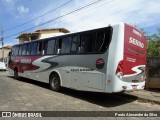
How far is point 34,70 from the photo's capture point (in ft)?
43.1

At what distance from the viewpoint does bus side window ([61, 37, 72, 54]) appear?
32.8 ft

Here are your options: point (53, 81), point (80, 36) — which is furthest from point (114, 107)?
point (53, 81)

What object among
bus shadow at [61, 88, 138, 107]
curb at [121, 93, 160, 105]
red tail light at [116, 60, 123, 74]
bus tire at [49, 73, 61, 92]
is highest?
red tail light at [116, 60, 123, 74]

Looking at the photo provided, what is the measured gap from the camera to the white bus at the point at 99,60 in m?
7.72

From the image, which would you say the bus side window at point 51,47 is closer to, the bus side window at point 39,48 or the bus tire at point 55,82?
the bus side window at point 39,48

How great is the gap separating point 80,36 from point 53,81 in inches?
124

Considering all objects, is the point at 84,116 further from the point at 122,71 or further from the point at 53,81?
the point at 53,81

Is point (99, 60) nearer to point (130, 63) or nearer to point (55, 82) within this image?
point (130, 63)

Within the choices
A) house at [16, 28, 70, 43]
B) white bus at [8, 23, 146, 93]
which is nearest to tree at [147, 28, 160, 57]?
white bus at [8, 23, 146, 93]

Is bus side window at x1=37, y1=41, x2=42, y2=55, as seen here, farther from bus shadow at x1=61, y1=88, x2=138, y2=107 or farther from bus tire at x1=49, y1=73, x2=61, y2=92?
bus shadow at x1=61, y1=88, x2=138, y2=107

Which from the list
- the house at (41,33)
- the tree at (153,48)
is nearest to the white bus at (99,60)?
the tree at (153,48)

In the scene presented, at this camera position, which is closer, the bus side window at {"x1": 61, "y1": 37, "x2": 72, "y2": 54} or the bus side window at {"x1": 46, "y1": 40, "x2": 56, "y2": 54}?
the bus side window at {"x1": 61, "y1": 37, "x2": 72, "y2": 54}

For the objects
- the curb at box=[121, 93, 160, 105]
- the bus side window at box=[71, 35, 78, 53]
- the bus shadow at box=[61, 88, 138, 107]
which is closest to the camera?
the bus shadow at box=[61, 88, 138, 107]

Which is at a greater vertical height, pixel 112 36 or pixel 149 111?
pixel 112 36
